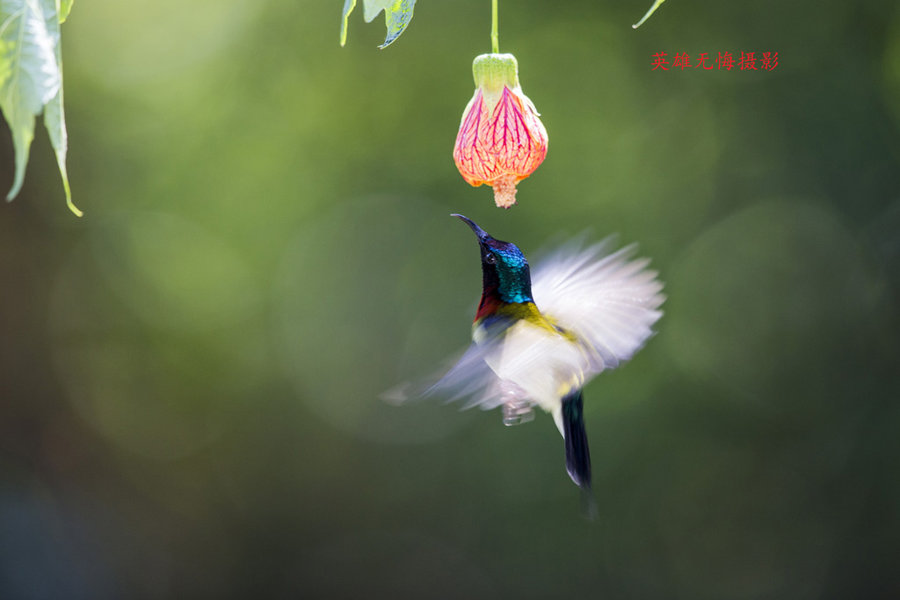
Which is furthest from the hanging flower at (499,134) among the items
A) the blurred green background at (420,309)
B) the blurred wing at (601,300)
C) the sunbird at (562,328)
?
the blurred green background at (420,309)

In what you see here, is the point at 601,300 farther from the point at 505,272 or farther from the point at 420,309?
the point at 420,309

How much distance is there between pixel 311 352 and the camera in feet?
14.4

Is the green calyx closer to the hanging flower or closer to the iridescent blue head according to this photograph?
the hanging flower

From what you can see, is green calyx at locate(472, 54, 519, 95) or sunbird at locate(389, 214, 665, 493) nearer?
green calyx at locate(472, 54, 519, 95)

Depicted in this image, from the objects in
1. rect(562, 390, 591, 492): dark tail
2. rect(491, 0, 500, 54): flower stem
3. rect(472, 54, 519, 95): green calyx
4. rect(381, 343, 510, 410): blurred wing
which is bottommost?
rect(562, 390, 591, 492): dark tail

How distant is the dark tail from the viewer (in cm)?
150

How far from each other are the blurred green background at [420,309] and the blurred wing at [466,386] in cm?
271

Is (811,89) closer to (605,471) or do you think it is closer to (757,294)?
(757,294)

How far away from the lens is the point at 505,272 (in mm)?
1437

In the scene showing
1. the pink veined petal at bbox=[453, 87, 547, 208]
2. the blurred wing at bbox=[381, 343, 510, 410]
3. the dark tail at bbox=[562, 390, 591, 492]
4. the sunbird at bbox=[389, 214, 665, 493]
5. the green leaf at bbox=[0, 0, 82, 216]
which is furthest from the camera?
the dark tail at bbox=[562, 390, 591, 492]

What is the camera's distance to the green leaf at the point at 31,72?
2.48 ft

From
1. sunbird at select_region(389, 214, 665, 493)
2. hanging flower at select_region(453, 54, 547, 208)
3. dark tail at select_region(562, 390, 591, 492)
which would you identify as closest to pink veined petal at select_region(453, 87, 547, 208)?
hanging flower at select_region(453, 54, 547, 208)

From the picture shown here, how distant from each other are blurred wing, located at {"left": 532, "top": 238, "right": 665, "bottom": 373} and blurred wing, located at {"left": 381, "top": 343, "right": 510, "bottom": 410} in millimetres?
173

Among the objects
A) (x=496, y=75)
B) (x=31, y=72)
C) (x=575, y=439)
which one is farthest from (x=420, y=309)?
(x=31, y=72)
